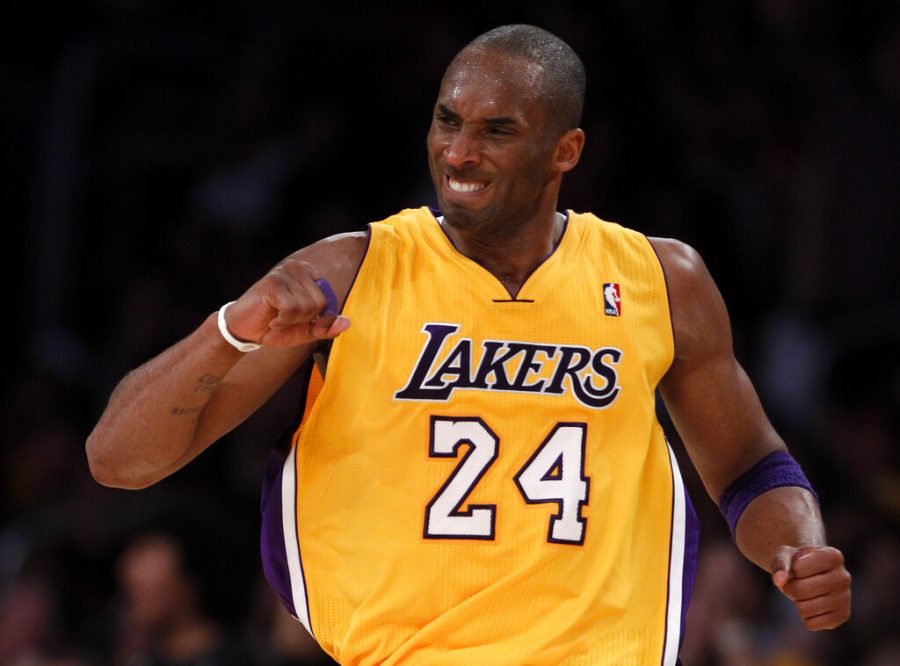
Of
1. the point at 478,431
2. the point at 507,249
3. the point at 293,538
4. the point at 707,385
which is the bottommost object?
the point at 293,538

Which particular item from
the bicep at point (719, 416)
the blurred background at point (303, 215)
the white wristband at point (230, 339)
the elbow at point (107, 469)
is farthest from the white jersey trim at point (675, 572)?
the blurred background at point (303, 215)

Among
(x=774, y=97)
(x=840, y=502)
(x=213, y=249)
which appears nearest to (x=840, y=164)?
(x=774, y=97)

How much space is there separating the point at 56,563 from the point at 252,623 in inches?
53.1

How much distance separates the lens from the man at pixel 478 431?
4023 mm

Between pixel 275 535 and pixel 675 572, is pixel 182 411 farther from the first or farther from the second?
pixel 675 572

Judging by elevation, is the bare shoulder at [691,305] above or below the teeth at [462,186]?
below

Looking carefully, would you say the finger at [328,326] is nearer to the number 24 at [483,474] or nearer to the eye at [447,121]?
the number 24 at [483,474]

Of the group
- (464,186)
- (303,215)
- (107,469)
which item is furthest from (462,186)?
(303,215)

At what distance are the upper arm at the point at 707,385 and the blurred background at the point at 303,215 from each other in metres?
2.79

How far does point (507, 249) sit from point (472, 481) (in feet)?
2.15

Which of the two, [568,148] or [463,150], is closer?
[463,150]

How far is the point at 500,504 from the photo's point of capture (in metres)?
4.06

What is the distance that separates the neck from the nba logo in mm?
185

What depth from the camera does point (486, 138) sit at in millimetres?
4141
